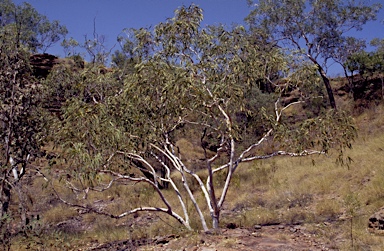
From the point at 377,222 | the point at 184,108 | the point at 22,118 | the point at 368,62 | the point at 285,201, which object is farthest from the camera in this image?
the point at 368,62

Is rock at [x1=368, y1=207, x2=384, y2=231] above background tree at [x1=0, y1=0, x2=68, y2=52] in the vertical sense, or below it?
below

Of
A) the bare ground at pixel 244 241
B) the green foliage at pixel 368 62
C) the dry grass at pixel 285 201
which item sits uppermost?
the green foliage at pixel 368 62

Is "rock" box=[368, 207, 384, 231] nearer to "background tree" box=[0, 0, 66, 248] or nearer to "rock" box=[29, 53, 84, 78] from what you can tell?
"background tree" box=[0, 0, 66, 248]

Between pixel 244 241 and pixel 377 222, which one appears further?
pixel 377 222

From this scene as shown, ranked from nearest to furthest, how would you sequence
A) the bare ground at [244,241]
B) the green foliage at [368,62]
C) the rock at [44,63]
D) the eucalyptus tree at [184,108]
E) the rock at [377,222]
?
the bare ground at [244,241], the rock at [377,222], the eucalyptus tree at [184,108], the green foliage at [368,62], the rock at [44,63]

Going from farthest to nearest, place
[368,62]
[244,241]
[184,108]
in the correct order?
[368,62]
[184,108]
[244,241]

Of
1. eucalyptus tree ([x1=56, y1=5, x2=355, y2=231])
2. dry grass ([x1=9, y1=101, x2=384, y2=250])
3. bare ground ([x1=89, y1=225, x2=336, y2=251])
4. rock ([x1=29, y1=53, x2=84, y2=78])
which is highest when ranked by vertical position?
rock ([x1=29, y1=53, x2=84, y2=78])

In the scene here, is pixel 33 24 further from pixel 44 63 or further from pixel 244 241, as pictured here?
pixel 244 241

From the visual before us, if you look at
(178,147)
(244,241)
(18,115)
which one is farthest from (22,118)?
(244,241)

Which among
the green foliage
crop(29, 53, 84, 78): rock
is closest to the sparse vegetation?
the green foliage

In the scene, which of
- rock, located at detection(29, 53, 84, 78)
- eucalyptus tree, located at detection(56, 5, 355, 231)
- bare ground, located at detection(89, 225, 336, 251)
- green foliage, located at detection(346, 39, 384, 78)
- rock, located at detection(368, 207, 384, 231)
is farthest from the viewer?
rock, located at detection(29, 53, 84, 78)

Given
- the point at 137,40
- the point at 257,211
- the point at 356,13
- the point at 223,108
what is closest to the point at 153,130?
the point at 223,108

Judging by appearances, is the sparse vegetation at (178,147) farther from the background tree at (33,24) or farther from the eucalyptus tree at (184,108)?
the background tree at (33,24)

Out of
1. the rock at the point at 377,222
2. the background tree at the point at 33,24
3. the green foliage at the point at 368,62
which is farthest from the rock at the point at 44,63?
the rock at the point at 377,222
